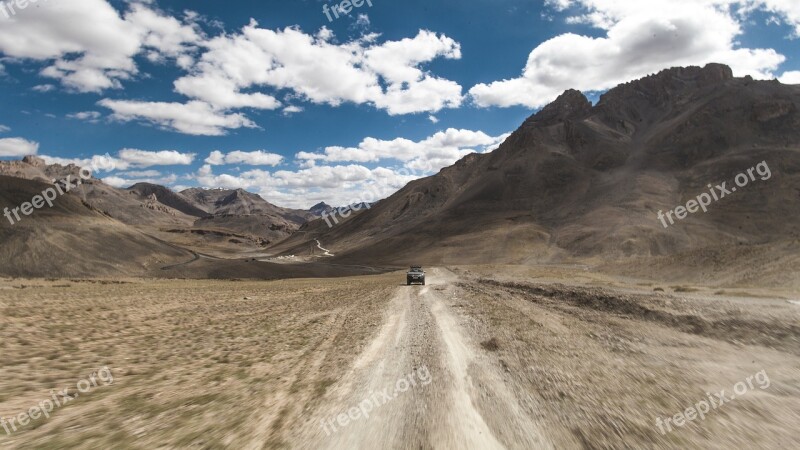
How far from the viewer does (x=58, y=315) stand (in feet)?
59.0

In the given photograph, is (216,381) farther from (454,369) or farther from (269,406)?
(454,369)

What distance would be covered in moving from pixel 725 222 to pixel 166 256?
494 ft

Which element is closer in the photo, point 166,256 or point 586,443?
point 586,443

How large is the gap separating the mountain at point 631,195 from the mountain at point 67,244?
223 feet

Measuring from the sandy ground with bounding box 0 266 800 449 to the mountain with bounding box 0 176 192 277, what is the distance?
8232cm

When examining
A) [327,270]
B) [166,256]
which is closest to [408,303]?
[327,270]

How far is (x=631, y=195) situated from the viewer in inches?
5364

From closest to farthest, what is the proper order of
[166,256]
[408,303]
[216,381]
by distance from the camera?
[216,381], [408,303], [166,256]
